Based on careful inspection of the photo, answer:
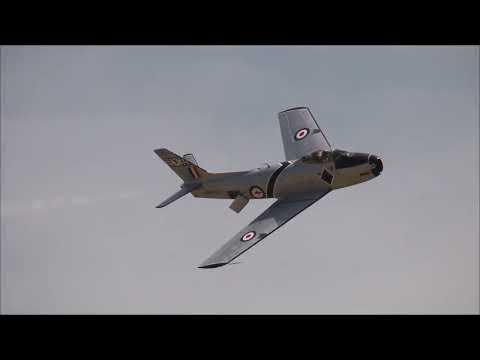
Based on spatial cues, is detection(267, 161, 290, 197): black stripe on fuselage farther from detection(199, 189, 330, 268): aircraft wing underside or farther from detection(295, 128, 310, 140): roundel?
detection(295, 128, 310, 140): roundel

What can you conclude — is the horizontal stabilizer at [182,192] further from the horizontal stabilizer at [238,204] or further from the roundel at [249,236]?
the roundel at [249,236]

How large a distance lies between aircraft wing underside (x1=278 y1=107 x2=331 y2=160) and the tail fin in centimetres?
661

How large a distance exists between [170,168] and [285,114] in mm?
→ 9956

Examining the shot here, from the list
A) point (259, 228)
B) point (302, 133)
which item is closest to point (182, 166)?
point (302, 133)

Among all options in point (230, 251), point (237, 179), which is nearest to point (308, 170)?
point (237, 179)

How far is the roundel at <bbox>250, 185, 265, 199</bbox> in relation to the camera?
1346 inches

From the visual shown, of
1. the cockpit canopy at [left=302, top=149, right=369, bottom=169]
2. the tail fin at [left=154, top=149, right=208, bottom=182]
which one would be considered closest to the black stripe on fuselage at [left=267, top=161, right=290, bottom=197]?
the cockpit canopy at [left=302, top=149, right=369, bottom=169]

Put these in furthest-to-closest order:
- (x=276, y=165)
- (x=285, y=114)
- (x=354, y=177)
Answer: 1. (x=285, y=114)
2. (x=276, y=165)
3. (x=354, y=177)

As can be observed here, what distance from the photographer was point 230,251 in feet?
92.3

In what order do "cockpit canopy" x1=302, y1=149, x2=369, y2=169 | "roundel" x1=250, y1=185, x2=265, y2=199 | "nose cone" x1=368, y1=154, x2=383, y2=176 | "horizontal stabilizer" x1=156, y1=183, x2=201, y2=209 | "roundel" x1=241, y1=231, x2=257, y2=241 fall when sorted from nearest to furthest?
1. "roundel" x1=241, y1=231, x2=257, y2=241
2. "nose cone" x1=368, y1=154, x2=383, y2=176
3. "cockpit canopy" x1=302, y1=149, x2=369, y2=169
4. "roundel" x1=250, y1=185, x2=265, y2=199
5. "horizontal stabilizer" x1=156, y1=183, x2=201, y2=209

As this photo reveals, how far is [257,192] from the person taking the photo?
113ft

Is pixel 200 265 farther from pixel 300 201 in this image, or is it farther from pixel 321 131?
pixel 321 131

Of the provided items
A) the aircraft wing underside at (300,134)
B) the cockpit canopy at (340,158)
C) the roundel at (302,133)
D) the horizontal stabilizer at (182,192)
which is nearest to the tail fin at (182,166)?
the horizontal stabilizer at (182,192)

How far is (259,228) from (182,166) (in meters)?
9.79
